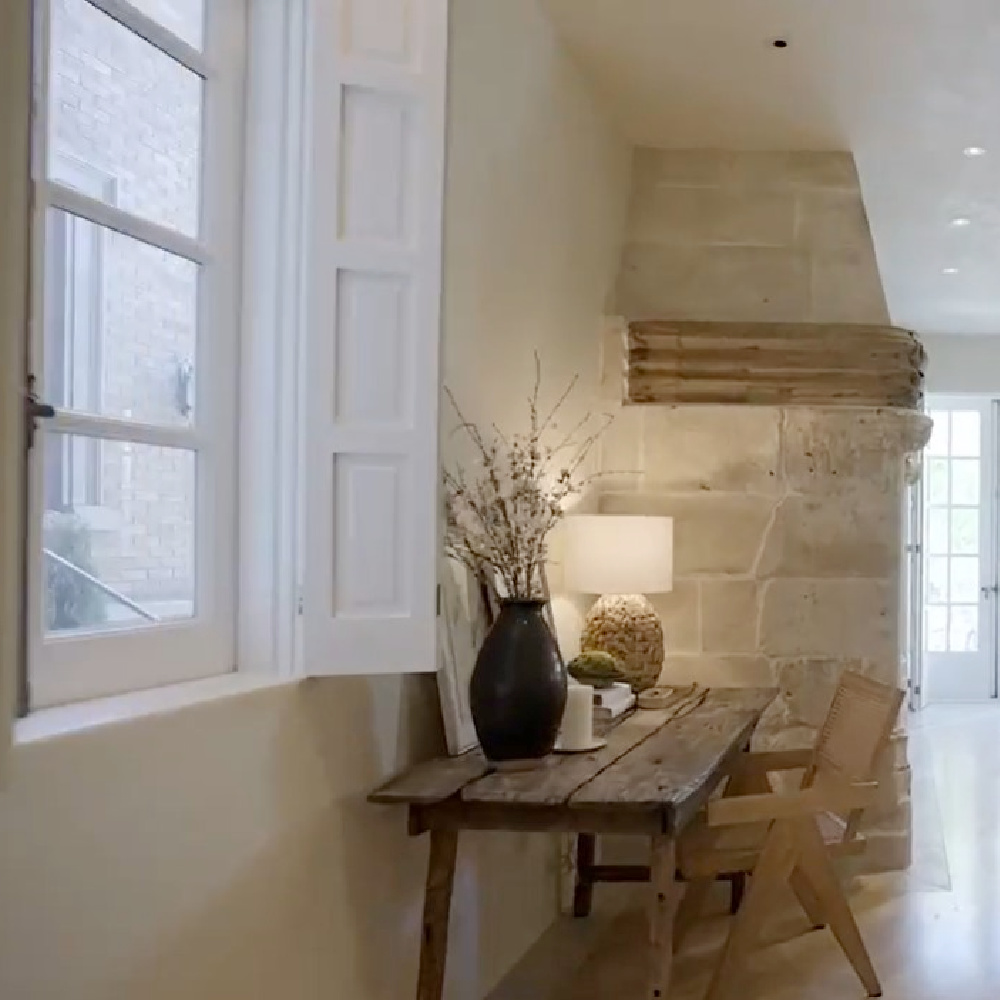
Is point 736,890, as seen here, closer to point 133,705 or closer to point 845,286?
point 845,286

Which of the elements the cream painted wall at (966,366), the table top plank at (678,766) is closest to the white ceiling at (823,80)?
the table top plank at (678,766)

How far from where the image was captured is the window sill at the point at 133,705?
1.84 m

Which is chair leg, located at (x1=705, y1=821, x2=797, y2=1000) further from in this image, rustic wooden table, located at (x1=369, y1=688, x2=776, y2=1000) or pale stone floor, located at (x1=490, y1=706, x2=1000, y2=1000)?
rustic wooden table, located at (x1=369, y1=688, x2=776, y2=1000)

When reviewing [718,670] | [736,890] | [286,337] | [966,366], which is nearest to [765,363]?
[718,670]

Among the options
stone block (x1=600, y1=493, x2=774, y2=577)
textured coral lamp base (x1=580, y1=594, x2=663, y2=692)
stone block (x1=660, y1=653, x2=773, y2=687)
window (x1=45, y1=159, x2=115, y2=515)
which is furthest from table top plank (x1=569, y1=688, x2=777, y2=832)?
window (x1=45, y1=159, x2=115, y2=515)

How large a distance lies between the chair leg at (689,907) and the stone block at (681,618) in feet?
2.95

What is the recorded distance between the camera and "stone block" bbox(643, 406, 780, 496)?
16.0 ft

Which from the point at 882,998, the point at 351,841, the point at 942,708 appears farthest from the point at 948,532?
the point at 351,841

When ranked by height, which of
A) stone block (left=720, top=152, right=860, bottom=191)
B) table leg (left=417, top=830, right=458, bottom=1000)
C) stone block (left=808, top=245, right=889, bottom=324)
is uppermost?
stone block (left=720, top=152, right=860, bottom=191)

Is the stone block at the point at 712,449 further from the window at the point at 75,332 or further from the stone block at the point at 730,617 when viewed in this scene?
the window at the point at 75,332

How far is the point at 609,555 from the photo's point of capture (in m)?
4.16

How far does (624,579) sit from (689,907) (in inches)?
45.5

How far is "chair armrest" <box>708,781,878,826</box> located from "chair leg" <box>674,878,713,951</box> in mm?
614

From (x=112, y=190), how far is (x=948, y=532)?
27.7ft
